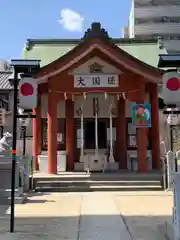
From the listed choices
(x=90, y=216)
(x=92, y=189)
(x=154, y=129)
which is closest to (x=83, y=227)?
(x=90, y=216)

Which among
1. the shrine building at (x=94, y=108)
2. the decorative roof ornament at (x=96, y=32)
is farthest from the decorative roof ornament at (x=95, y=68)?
the decorative roof ornament at (x=96, y=32)

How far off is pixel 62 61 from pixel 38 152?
471cm

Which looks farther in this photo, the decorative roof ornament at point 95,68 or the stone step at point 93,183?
the decorative roof ornament at point 95,68

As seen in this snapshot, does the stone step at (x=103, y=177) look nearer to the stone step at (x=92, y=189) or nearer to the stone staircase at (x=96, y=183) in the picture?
the stone staircase at (x=96, y=183)

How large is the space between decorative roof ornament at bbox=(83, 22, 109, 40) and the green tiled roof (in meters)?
4.23

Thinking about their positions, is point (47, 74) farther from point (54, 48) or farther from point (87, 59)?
point (54, 48)

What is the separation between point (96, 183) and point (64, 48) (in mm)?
9158

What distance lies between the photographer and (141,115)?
45.6 ft

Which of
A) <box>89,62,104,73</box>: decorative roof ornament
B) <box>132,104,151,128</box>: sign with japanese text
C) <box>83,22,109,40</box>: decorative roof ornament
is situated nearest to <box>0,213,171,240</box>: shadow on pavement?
<box>132,104,151,128</box>: sign with japanese text

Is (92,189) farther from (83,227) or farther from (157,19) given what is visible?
(157,19)

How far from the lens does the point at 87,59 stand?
14.3 m

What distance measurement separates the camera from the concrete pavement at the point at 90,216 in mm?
6469

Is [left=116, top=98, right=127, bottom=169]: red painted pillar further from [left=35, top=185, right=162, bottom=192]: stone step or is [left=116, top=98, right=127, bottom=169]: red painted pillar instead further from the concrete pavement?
the concrete pavement

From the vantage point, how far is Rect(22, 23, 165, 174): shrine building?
45.8 feet
